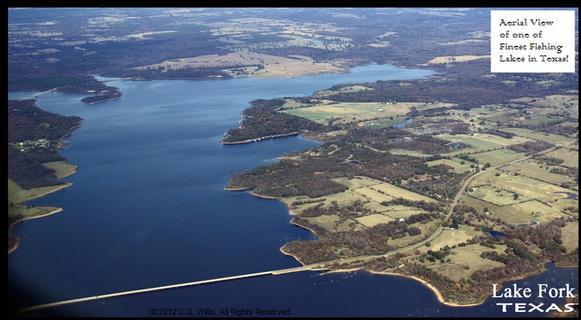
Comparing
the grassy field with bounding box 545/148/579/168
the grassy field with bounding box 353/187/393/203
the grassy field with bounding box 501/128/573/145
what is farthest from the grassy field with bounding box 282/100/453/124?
the grassy field with bounding box 353/187/393/203

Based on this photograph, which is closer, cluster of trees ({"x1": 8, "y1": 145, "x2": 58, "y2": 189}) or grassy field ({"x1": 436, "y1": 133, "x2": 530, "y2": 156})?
cluster of trees ({"x1": 8, "y1": 145, "x2": 58, "y2": 189})

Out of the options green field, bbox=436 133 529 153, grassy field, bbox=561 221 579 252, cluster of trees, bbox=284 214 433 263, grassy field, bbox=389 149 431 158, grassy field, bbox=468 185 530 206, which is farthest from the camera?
green field, bbox=436 133 529 153

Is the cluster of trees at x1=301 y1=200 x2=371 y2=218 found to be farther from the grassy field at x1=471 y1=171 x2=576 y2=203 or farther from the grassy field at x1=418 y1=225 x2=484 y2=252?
the grassy field at x1=471 y1=171 x2=576 y2=203

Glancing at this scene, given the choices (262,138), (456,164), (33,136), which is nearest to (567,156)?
(456,164)

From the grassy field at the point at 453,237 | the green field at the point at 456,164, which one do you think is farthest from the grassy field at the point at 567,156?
the grassy field at the point at 453,237

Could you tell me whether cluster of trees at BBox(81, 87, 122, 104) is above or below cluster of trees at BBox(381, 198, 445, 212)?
above

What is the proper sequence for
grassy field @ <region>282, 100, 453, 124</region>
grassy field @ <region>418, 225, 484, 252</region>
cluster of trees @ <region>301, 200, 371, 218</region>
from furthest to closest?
grassy field @ <region>282, 100, 453, 124</region>, cluster of trees @ <region>301, 200, 371, 218</region>, grassy field @ <region>418, 225, 484, 252</region>
